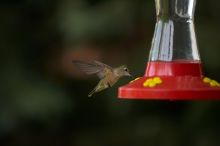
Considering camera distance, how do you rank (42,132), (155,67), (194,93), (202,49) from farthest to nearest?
(42,132)
(202,49)
(155,67)
(194,93)

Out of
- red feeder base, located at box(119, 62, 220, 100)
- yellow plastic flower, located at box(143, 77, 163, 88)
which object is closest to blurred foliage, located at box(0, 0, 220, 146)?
red feeder base, located at box(119, 62, 220, 100)

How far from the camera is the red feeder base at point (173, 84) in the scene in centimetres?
316

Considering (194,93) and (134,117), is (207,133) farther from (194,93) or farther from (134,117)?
(194,93)

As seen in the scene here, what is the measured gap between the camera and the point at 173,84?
3.28 metres

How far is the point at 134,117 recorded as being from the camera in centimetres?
683

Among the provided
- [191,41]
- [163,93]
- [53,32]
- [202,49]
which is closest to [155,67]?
[191,41]

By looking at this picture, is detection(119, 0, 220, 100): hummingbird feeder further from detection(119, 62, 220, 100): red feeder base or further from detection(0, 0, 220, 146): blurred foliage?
detection(0, 0, 220, 146): blurred foliage

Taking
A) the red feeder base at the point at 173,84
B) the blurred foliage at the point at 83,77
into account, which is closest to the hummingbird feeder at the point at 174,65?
the red feeder base at the point at 173,84

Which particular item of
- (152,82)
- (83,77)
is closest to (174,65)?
(152,82)

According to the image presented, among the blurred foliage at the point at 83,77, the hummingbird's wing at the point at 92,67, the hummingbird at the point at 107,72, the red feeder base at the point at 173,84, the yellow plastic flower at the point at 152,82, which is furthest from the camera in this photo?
the blurred foliage at the point at 83,77

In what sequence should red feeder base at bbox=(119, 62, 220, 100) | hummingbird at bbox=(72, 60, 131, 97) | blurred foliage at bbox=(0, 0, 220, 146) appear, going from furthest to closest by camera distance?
blurred foliage at bbox=(0, 0, 220, 146)
hummingbird at bbox=(72, 60, 131, 97)
red feeder base at bbox=(119, 62, 220, 100)

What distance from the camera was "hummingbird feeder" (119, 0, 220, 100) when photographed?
10.5 feet

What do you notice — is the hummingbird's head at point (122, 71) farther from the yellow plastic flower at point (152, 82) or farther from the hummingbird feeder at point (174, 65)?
the yellow plastic flower at point (152, 82)

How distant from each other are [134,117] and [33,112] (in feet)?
2.76
